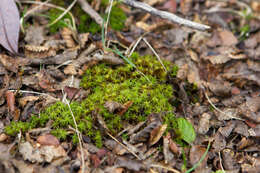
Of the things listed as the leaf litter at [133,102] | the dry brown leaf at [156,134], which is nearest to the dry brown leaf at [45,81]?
the leaf litter at [133,102]

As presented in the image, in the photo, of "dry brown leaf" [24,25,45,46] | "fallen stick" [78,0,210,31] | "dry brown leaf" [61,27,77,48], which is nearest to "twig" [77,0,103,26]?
"fallen stick" [78,0,210,31]

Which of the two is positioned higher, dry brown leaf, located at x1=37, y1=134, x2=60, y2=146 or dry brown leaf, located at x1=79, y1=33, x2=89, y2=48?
dry brown leaf, located at x1=79, y1=33, x2=89, y2=48

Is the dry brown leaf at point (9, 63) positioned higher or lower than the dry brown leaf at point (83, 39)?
lower

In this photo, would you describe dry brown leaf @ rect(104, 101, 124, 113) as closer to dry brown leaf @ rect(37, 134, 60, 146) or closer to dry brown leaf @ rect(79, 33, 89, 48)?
dry brown leaf @ rect(37, 134, 60, 146)

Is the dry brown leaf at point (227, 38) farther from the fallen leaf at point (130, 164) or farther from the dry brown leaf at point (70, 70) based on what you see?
the fallen leaf at point (130, 164)

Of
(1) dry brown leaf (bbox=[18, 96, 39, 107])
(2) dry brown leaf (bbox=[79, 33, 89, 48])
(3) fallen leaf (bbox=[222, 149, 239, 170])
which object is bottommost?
A: (3) fallen leaf (bbox=[222, 149, 239, 170])

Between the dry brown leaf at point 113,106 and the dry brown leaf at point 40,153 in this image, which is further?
the dry brown leaf at point 113,106
